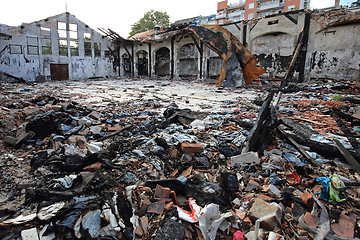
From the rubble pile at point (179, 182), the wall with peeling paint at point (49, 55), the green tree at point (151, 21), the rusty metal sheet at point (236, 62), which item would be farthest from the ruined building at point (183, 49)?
the green tree at point (151, 21)

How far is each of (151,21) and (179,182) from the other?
4106 cm

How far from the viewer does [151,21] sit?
124 ft

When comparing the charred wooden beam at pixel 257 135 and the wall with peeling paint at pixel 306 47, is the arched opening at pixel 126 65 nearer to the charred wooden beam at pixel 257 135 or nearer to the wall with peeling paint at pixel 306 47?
the wall with peeling paint at pixel 306 47

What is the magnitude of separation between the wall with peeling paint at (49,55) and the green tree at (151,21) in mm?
17166

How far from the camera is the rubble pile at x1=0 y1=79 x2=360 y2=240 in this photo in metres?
1.62

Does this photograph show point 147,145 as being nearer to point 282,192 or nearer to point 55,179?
point 55,179

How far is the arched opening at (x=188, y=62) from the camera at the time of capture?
21.4 m

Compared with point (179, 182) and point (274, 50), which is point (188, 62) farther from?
point (179, 182)

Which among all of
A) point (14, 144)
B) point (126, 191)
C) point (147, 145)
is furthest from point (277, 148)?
point (14, 144)

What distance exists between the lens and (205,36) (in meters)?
12.9

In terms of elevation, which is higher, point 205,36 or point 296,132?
point 205,36

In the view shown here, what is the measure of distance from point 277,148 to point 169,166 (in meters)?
1.57

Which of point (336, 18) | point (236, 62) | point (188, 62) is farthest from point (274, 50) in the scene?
point (188, 62)

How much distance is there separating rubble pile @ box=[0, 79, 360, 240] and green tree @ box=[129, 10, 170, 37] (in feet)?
126
